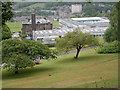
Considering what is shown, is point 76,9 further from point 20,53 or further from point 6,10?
point 6,10

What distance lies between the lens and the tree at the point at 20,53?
15.7m

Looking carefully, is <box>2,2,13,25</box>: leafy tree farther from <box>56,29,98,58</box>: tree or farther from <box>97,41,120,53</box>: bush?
<box>97,41,120,53</box>: bush

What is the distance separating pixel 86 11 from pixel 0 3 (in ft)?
315

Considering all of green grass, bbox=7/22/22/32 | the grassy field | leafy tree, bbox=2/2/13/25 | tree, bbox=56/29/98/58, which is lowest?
green grass, bbox=7/22/22/32

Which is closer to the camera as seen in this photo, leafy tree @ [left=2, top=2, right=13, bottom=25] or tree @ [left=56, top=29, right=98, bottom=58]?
leafy tree @ [left=2, top=2, right=13, bottom=25]

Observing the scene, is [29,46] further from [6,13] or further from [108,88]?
[108,88]

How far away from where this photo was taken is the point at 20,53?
650 inches

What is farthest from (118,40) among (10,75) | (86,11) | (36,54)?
(86,11)

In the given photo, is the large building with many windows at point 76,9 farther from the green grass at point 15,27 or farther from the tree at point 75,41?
the tree at point 75,41

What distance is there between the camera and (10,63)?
15617mm

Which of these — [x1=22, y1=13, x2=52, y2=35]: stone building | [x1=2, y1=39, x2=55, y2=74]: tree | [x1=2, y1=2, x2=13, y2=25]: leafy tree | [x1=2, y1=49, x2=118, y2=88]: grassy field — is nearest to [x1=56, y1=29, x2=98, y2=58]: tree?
[x1=2, y1=39, x2=55, y2=74]: tree

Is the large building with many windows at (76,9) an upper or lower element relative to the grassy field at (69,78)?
upper

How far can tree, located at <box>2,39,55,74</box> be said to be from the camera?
15.7 meters

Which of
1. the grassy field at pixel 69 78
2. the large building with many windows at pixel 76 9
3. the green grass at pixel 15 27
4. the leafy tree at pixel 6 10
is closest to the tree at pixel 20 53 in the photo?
the grassy field at pixel 69 78
